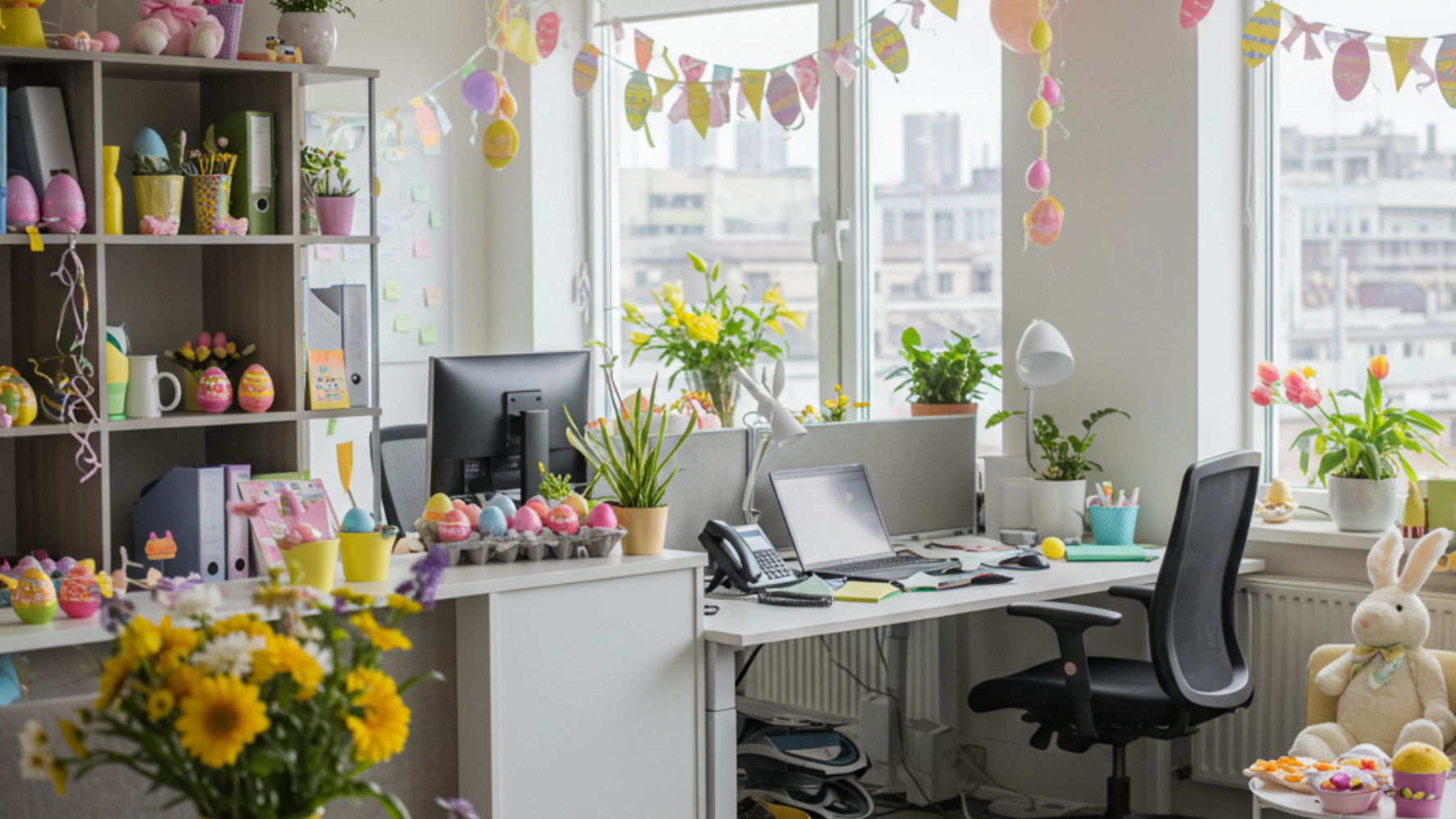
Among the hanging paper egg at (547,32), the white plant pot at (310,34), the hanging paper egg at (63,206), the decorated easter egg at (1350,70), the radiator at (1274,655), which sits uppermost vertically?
the hanging paper egg at (547,32)

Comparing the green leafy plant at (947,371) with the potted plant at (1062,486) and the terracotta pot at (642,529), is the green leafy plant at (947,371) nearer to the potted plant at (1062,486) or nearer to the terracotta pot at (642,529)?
the potted plant at (1062,486)

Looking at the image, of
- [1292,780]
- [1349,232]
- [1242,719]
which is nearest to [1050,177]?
[1349,232]

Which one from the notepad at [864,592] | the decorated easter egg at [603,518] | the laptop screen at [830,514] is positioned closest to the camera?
the decorated easter egg at [603,518]

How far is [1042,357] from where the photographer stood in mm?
3404

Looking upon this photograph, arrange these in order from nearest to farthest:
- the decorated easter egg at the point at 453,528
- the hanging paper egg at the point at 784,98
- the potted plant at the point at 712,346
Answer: the decorated easter egg at the point at 453,528 → the hanging paper egg at the point at 784,98 → the potted plant at the point at 712,346

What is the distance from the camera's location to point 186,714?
99 centimetres

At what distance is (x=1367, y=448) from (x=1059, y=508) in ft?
2.31

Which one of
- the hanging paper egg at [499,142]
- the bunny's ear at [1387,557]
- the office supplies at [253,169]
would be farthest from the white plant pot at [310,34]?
the bunny's ear at [1387,557]

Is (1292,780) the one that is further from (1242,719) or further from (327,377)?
(327,377)

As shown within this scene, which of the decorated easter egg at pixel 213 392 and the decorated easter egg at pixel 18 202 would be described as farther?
the decorated easter egg at pixel 213 392

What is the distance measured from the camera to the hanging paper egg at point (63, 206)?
255 centimetres

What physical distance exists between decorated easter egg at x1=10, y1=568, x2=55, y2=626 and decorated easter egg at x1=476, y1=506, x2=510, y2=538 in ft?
2.30

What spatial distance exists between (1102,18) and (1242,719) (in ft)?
5.71

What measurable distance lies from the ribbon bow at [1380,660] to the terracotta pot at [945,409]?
47.7 inches
